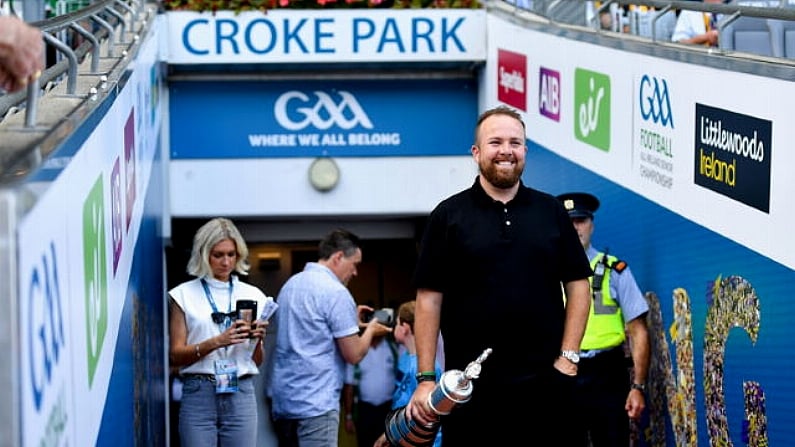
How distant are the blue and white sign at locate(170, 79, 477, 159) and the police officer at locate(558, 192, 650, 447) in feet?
17.8

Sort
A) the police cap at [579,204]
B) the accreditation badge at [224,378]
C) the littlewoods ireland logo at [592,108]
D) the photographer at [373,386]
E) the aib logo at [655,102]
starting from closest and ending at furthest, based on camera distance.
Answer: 1. the accreditation badge at [224,378]
2. the aib logo at [655,102]
3. the police cap at [579,204]
4. the littlewoods ireland logo at [592,108]
5. the photographer at [373,386]

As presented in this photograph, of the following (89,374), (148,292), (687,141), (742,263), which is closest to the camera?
(89,374)

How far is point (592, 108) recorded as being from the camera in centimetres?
908

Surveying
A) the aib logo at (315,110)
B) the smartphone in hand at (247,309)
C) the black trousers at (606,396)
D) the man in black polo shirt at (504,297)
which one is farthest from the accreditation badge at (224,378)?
the aib logo at (315,110)

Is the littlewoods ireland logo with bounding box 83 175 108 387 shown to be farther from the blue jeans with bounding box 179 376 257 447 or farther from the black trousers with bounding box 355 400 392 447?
the black trousers with bounding box 355 400 392 447

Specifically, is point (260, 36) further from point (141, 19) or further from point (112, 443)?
point (112, 443)

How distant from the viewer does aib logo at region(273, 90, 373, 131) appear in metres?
12.9

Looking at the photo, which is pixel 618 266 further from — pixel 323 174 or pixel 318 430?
pixel 323 174

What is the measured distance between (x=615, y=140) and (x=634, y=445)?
1621 millimetres

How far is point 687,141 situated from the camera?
7211 millimetres

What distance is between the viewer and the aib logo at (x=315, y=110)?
1289cm

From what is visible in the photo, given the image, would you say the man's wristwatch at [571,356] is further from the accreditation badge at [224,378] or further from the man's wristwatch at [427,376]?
the accreditation badge at [224,378]

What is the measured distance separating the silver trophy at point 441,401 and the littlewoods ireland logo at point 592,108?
148 inches

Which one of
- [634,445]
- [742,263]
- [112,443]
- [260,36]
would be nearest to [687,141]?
[742,263]
